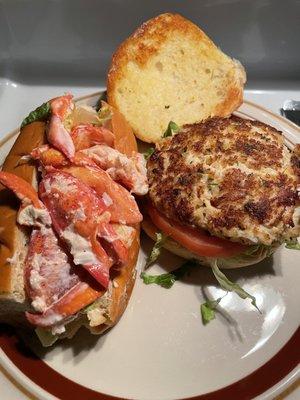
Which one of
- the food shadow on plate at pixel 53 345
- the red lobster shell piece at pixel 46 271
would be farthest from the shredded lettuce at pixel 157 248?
the red lobster shell piece at pixel 46 271

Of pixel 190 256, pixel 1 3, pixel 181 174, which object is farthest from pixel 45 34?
pixel 190 256

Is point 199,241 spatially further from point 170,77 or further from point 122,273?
point 170,77

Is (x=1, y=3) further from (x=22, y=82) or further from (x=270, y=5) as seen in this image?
(x=270, y=5)

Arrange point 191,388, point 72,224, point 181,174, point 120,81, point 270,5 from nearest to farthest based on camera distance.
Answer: point 72,224, point 191,388, point 181,174, point 120,81, point 270,5

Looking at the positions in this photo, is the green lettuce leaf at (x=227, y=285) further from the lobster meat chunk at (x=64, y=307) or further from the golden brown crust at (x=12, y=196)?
the golden brown crust at (x=12, y=196)

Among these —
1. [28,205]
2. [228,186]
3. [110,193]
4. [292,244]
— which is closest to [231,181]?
[228,186]
